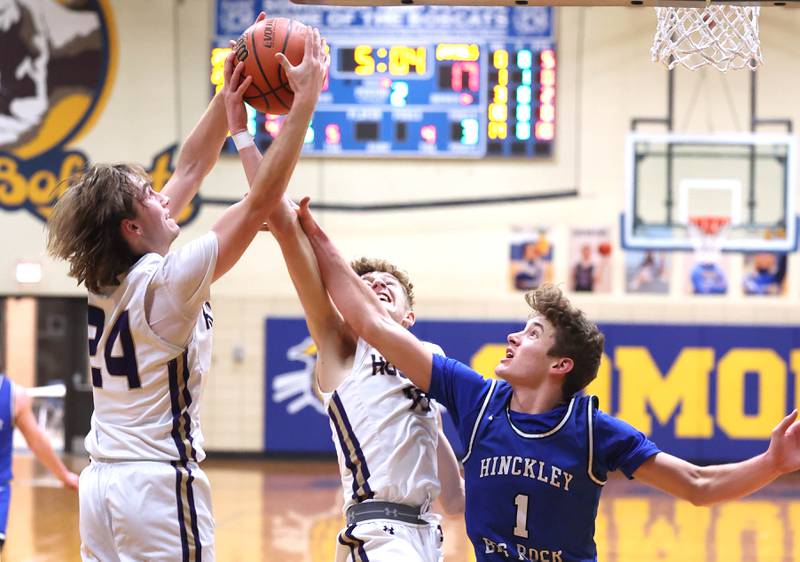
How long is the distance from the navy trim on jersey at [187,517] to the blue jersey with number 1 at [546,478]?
82 cm

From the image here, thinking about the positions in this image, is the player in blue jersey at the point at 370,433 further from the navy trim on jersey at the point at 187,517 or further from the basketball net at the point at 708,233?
the basketball net at the point at 708,233

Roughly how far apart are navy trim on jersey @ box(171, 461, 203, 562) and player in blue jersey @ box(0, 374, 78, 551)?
8.61 feet

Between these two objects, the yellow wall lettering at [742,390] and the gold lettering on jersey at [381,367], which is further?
the yellow wall lettering at [742,390]

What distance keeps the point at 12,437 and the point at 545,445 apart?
359cm

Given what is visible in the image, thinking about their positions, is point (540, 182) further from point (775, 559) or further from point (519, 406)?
point (519, 406)

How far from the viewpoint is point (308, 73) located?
3295 mm

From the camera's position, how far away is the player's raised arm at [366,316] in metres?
3.38

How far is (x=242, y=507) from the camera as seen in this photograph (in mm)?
10289

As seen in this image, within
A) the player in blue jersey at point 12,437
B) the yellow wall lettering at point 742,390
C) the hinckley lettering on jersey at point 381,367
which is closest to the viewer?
the hinckley lettering on jersey at point 381,367

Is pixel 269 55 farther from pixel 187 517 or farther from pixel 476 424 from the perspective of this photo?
pixel 187 517

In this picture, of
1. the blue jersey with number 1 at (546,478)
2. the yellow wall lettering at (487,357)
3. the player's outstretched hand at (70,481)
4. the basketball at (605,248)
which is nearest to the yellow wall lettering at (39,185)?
the yellow wall lettering at (487,357)

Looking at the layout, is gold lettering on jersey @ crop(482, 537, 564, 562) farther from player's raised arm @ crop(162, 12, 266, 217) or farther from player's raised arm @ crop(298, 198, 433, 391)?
player's raised arm @ crop(162, 12, 266, 217)

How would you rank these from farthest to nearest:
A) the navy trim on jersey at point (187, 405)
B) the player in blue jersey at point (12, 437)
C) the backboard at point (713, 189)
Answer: the backboard at point (713, 189) → the player in blue jersey at point (12, 437) → the navy trim on jersey at point (187, 405)

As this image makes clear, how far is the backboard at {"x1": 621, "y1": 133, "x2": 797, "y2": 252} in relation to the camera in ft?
42.1
